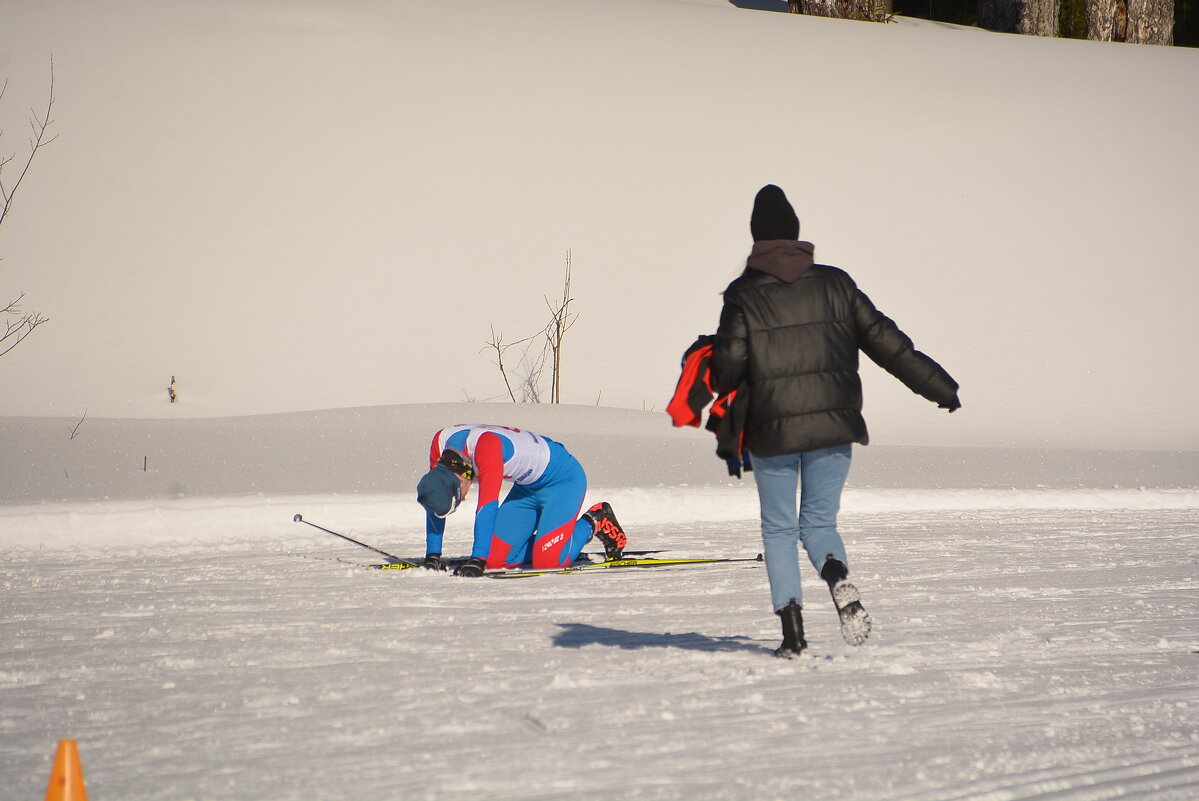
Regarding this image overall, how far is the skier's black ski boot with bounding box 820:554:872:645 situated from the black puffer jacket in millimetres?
412

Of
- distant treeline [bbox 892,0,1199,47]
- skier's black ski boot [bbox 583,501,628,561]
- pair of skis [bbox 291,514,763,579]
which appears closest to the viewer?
pair of skis [bbox 291,514,763,579]

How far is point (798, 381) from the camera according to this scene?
12.0ft

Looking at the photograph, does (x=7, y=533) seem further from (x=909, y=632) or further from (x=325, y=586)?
(x=909, y=632)

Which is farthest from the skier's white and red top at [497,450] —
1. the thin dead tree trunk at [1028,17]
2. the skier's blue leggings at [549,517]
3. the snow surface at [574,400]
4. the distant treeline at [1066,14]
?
the distant treeline at [1066,14]

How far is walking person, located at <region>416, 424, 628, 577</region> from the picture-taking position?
576cm

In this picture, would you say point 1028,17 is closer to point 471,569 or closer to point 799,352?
point 471,569

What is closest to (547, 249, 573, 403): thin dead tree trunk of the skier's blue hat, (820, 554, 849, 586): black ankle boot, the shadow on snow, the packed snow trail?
the skier's blue hat

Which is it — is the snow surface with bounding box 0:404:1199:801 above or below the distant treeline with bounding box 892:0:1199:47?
below

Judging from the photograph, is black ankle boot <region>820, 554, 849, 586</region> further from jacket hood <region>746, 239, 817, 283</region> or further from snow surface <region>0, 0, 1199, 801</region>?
jacket hood <region>746, 239, 817, 283</region>

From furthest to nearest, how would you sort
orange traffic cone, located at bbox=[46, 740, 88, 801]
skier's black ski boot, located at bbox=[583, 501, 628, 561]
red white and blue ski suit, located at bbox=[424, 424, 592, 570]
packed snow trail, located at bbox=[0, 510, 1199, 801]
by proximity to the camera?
skier's black ski boot, located at bbox=[583, 501, 628, 561], red white and blue ski suit, located at bbox=[424, 424, 592, 570], packed snow trail, located at bbox=[0, 510, 1199, 801], orange traffic cone, located at bbox=[46, 740, 88, 801]

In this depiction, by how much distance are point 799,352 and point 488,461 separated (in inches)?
98.7

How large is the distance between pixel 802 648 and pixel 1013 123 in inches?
914

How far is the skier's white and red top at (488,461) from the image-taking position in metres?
5.80

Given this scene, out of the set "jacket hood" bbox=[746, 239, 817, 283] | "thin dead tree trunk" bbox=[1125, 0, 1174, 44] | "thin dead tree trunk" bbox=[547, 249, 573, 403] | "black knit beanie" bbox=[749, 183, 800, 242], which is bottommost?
"jacket hood" bbox=[746, 239, 817, 283]
